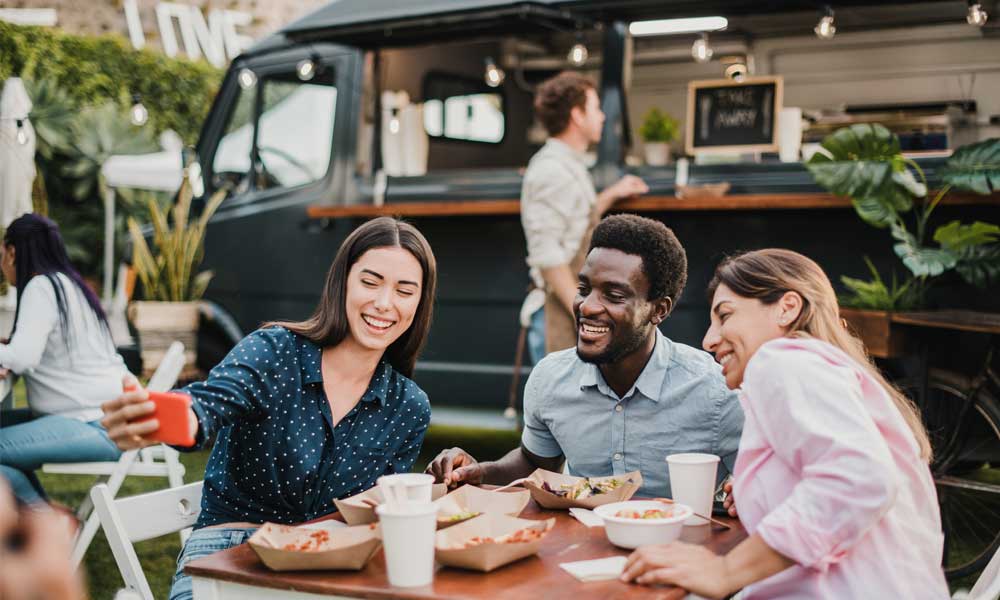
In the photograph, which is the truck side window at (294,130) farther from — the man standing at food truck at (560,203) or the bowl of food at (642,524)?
the bowl of food at (642,524)

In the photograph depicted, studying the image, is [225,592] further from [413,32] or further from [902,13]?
[902,13]

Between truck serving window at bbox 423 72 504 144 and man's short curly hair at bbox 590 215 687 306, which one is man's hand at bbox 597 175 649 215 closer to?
truck serving window at bbox 423 72 504 144

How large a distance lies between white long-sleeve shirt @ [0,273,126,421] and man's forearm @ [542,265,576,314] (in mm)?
1923

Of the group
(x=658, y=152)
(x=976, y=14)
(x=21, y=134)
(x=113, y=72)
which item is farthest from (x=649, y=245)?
(x=113, y=72)

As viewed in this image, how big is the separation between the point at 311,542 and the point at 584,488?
0.70 meters

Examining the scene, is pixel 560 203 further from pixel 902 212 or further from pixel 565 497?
pixel 565 497

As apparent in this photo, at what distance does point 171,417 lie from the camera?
196cm

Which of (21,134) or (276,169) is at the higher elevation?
(21,134)

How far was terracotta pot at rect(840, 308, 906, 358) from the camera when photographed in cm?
441

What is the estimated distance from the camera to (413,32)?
5953 millimetres

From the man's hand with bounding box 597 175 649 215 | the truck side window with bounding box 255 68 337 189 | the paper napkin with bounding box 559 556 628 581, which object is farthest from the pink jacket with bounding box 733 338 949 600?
the truck side window with bounding box 255 68 337 189

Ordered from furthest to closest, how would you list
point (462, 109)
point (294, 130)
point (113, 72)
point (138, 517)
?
1. point (113, 72)
2. point (462, 109)
3. point (294, 130)
4. point (138, 517)

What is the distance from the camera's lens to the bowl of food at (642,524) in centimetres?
196

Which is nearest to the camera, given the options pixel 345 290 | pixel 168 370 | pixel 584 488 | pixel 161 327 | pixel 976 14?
pixel 584 488
